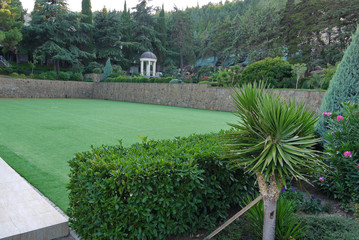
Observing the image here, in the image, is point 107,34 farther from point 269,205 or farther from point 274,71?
point 269,205

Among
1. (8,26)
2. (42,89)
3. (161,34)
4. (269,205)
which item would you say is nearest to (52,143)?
(269,205)

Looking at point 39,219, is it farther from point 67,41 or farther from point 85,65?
point 85,65

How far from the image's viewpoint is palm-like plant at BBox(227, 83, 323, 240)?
1.76 meters

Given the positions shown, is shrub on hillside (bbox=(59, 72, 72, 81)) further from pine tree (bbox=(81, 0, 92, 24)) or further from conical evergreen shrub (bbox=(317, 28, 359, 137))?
conical evergreen shrub (bbox=(317, 28, 359, 137))

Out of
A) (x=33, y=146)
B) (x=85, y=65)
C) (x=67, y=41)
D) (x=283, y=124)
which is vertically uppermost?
(x=67, y=41)

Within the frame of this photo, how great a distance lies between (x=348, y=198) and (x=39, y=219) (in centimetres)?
310

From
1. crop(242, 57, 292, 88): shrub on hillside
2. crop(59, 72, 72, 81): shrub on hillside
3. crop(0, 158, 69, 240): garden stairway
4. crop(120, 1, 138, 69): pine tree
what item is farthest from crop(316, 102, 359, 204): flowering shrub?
crop(120, 1, 138, 69): pine tree

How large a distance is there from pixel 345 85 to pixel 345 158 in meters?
1.29

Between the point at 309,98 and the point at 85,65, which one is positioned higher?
the point at 85,65

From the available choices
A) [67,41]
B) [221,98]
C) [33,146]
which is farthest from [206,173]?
[67,41]

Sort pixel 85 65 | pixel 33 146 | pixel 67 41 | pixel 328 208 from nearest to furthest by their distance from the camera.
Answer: pixel 328 208 < pixel 33 146 < pixel 67 41 < pixel 85 65

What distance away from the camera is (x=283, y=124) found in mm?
1804

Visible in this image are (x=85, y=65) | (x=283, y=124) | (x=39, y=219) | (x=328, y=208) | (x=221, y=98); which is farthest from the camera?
(x=85, y=65)

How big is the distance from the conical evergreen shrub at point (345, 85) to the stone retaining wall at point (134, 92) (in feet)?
27.5
